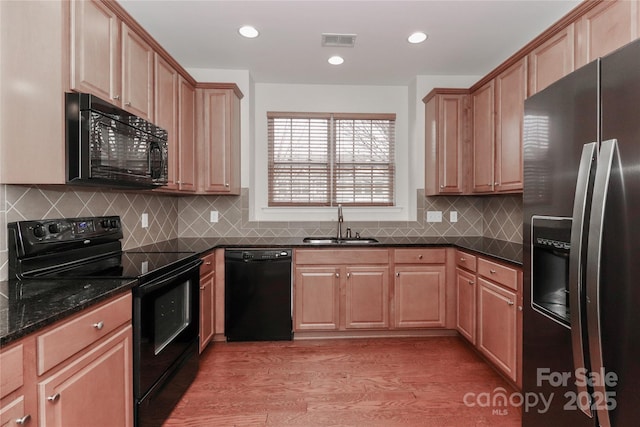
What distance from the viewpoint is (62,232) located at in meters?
1.82

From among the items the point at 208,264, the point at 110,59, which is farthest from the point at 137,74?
the point at 208,264

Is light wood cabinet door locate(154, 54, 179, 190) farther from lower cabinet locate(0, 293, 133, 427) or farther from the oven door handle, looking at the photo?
lower cabinet locate(0, 293, 133, 427)

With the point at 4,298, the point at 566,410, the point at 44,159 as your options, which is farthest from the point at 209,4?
the point at 566,410

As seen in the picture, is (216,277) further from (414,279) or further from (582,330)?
(582,330)

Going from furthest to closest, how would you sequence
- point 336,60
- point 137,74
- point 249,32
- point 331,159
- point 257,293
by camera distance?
point 331,159 → point 336,60 → point 257,293 → point 249,32 → point 137,74

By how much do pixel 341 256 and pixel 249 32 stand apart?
81.0 inches

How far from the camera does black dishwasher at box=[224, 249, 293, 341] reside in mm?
2941

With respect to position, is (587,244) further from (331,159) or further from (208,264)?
(331,159)

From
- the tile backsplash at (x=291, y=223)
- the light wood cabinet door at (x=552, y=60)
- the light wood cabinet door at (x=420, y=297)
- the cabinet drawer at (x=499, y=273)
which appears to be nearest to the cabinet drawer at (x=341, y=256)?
the light wood cabinet door at (x=420, y=297)

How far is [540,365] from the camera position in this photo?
1.48 m

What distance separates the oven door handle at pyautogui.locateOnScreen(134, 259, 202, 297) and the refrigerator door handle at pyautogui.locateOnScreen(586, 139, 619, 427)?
188cm

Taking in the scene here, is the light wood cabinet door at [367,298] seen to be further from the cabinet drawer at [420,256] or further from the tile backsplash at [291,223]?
the tile backsplash at [291,223]

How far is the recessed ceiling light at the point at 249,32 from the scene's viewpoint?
8.34 ft

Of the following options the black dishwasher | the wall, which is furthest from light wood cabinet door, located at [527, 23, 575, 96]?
the wall
